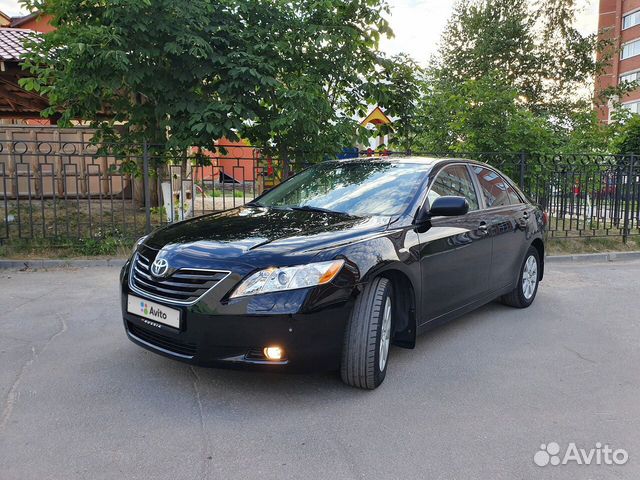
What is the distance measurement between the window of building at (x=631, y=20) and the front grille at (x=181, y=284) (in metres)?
56.1

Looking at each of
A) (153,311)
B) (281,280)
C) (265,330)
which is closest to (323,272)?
(281,280)

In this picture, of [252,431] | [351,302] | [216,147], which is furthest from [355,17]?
[252,431]

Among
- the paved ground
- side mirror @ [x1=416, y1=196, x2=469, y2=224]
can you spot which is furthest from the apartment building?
side mirror @ [x1=416, y1=196, x2=469, y2=224]

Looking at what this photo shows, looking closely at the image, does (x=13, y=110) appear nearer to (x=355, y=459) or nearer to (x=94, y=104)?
(x=94, y=104)

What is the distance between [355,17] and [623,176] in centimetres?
621

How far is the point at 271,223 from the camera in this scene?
379 cm

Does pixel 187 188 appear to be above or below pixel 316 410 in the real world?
above

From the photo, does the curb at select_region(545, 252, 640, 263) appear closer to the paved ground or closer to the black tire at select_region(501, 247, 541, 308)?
the black tire at select_region(501, 247, 541, 308)

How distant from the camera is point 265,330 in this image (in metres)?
3.02

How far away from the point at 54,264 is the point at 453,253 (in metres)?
6.01

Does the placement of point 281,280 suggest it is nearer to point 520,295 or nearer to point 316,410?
point 316,410

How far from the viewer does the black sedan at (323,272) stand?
120 inches

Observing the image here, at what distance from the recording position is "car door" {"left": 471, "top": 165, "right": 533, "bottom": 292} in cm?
496

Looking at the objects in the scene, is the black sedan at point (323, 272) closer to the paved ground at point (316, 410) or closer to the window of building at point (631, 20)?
the paved ground at point (316, 410)
